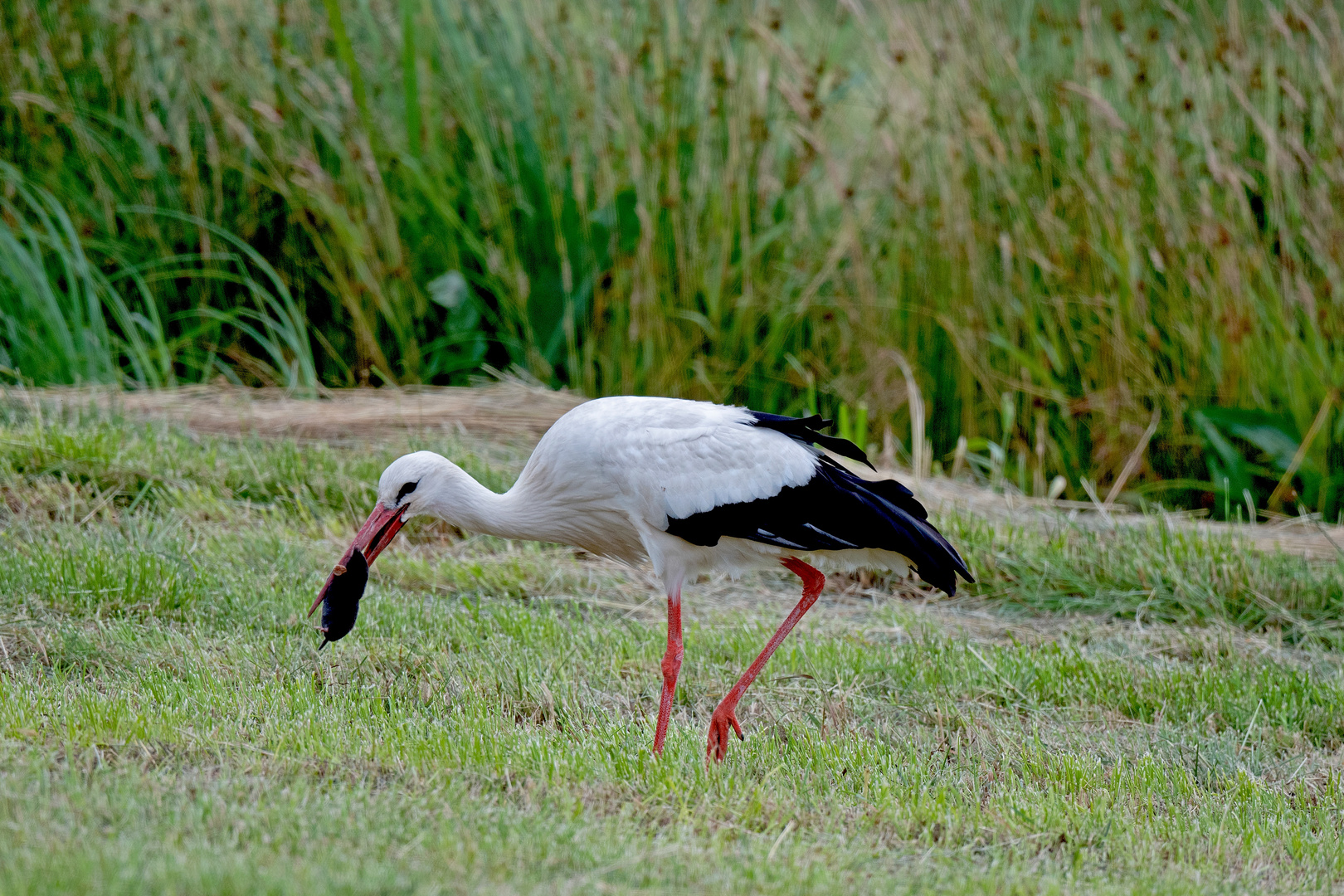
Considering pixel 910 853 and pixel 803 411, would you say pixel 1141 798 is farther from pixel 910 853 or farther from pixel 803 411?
pixel 803 411

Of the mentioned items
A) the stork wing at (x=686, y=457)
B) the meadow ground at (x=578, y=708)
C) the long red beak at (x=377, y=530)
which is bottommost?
the meadow ground at (x=578, y=708)

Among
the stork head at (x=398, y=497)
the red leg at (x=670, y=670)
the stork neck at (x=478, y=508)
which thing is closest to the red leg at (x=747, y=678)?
the red leg at (x=670, y=670)

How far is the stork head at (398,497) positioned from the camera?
3.82m

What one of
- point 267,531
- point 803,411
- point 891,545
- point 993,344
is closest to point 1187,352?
point 993,344

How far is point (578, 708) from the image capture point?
3910 millimetres

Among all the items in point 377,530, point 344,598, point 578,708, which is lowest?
point 578,708

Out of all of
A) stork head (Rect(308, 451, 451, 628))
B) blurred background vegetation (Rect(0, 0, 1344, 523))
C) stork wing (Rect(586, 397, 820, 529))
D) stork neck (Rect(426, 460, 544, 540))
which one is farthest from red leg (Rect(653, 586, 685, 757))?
blurred background vegetation (Rect(0, 0, 1344, 523))

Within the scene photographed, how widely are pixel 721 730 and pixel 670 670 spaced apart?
0.69 feet

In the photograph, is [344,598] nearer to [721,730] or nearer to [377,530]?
[377,530]

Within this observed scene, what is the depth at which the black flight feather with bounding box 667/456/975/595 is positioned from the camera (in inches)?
151

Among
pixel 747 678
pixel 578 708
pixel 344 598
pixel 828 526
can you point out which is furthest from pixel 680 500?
pixel 344 598

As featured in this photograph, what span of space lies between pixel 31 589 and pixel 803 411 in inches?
150

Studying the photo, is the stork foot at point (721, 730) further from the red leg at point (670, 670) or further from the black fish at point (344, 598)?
the black fish at point (344, 598)

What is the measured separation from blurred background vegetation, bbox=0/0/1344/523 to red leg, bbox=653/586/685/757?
114 inches
